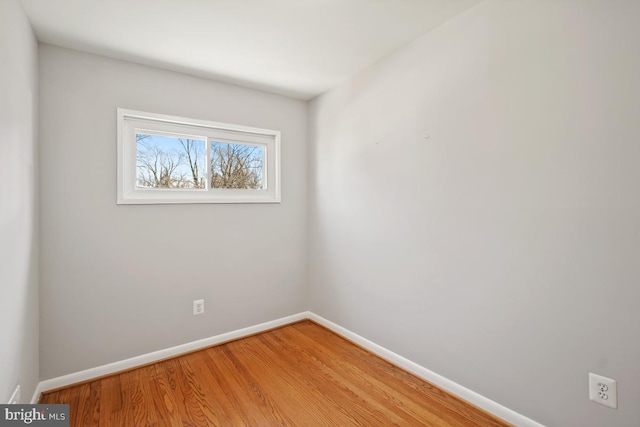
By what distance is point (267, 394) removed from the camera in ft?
6.48

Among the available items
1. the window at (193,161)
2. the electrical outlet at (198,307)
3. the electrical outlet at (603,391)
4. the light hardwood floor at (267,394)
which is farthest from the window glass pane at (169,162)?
the electrical outlet at (603,391)

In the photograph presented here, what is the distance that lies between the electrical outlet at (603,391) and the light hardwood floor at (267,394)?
1.69ft

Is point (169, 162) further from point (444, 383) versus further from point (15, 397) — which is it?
point (444, 383)

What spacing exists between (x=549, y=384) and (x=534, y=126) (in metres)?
1.28

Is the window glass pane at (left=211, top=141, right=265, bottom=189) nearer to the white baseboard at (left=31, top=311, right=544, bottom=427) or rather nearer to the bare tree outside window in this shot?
the bare tree outside window

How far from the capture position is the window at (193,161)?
7.66ft

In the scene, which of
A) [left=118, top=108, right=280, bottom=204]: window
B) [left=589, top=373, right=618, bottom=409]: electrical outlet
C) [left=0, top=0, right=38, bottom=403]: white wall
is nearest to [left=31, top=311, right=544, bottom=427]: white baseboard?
[left=0, top=0, right=38, bottom=403]: white wall

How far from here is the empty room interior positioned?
140cm

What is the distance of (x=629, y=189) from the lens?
1270 millimetres

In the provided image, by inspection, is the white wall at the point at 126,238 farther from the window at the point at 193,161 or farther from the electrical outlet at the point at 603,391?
the electrical outlet at the point at 603,391

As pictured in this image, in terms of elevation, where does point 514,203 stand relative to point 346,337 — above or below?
above

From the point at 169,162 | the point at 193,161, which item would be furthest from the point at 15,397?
the point at 193,161

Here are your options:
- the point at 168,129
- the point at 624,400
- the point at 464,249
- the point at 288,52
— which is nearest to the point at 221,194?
the point at 168,129

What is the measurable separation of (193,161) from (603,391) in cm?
294
